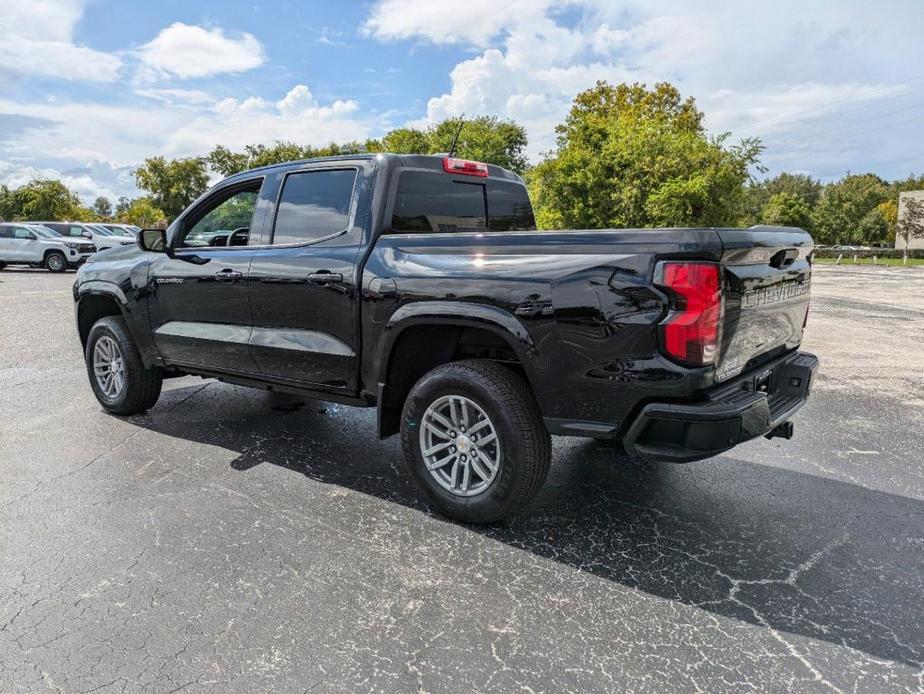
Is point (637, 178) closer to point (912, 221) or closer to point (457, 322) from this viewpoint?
point (457, 322)

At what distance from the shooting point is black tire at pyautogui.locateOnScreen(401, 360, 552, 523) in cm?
331

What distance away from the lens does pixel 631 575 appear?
10.1ft

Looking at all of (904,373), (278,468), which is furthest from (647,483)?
(904,373)

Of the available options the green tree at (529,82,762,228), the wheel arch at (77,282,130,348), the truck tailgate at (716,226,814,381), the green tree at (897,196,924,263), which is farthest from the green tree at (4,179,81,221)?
the green tree at (897,196,924,263)

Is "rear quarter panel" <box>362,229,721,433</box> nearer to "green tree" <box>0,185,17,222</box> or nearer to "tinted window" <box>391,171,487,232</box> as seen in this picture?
"tinted window" <box>391,171,487,232</box>

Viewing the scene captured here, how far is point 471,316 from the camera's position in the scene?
3.37 metres

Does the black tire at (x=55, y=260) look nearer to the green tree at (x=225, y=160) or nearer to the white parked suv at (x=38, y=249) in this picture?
the white parked suv at (x=38, y=249)

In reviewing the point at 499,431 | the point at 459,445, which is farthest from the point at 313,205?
the point at 499,431

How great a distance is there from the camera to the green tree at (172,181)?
60.0 metres

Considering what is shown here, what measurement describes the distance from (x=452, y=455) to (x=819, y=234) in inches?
2958

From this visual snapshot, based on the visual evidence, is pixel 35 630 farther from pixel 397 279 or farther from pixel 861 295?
pixel 861 295

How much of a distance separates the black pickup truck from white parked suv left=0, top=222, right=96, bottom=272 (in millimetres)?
21326

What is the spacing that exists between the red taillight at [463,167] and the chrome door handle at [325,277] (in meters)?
1.06

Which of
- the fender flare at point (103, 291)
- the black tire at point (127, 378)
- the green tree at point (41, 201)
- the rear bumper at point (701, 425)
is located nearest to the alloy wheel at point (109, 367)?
the black tire at point (127, 378)
